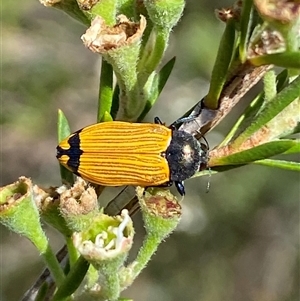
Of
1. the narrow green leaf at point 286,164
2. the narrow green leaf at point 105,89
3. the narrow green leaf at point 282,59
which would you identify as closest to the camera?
the narrow green leaf at point 282,59

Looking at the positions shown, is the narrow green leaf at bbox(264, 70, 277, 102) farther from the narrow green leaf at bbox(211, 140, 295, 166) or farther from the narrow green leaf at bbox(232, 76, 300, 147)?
the narrow green leaf at bbox(211, 140, 295, 166)

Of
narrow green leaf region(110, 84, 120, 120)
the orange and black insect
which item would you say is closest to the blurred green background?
the orange and black insect

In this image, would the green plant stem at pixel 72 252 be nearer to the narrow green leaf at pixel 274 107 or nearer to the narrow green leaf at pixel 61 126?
the narrow green leaf at pixel 61 126

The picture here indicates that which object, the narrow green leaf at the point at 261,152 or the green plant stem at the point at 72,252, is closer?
the narrow green leaf at the point at 261,152

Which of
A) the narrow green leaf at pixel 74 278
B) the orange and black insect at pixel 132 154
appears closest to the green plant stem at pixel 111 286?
the narrow green leaf at pixel 74 278

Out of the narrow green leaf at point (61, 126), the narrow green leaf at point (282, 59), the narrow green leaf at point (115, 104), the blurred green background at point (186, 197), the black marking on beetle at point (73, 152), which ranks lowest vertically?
the blurred green background at point (186, 197)

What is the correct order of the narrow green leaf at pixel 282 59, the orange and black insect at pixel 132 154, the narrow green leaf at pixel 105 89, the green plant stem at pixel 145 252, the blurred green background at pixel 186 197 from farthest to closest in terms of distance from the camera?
the blurred green background at pixel 186 197 → the orange and black insect at pixel 132 154 → the narrow green leaf at pixel 105 89 → the green plant stem at pixel 145 252 → the narrow green leaf at pixel 282 59
